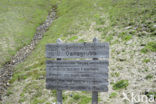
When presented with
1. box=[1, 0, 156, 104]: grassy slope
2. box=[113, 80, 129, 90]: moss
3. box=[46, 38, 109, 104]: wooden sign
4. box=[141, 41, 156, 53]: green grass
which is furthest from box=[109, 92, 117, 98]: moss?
box=[141, 41, 156, 53]: green grass

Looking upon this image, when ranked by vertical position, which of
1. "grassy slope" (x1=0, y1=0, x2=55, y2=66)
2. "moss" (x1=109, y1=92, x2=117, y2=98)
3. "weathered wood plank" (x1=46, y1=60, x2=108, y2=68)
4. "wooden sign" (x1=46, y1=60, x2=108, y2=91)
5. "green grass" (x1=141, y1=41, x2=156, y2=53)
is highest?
"grassy slope" (x1=0, y1=0, x2=55, y2=66)

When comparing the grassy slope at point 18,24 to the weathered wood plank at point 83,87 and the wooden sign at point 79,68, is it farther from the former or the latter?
the wooden sign at point 79,68

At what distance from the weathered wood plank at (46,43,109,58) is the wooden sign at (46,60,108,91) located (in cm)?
36

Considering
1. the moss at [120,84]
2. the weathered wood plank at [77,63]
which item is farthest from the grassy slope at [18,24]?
the weathered wood plank at [77,63]

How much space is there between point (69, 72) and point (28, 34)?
3416 cm

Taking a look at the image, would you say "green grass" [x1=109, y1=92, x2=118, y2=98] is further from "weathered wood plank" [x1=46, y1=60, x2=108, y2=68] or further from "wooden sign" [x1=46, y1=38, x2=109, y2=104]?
"weathered wood plank" [x1=46, y1=60, x2=108, y2=68]

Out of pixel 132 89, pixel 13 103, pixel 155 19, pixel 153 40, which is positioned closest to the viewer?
pixel 132 89

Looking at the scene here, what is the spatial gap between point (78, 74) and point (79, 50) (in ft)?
4.62

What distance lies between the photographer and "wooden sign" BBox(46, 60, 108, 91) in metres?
10.0

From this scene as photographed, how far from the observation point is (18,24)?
4691cm

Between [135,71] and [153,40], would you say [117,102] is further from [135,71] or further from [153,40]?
[153,40]

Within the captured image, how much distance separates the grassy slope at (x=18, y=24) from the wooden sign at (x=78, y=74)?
20.2 metres

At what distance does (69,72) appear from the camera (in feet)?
33.8

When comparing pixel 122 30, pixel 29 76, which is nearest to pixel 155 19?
pixel 122 30
